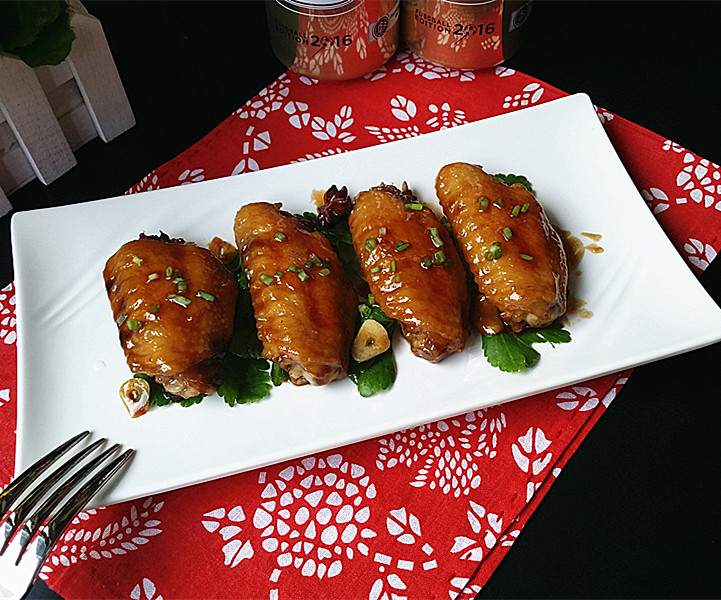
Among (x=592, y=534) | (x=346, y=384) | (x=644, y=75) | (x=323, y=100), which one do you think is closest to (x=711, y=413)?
(x=592, y=534)

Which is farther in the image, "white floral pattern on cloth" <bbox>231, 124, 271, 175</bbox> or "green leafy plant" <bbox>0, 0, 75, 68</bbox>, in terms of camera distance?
"white floral pattern on cloth" <bbox>231, 124, 271, 175</bbox>

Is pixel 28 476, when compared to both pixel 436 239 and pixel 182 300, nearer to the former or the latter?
pixel 182 300

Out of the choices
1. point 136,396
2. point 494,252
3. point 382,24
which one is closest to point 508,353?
point 494,252

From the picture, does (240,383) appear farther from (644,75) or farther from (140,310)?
(644,75)

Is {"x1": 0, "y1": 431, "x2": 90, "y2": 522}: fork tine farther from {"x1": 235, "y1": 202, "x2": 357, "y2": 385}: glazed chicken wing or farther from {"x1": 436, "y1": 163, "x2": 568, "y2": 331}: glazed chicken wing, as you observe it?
{"x1": 436, "y1": 163, "x2": 568, "y2": 331}: glazed chicken wing

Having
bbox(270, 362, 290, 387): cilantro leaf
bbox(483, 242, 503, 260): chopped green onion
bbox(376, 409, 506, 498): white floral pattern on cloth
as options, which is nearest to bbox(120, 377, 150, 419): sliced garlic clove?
bbox(270, 362, 290, 387): cilantro leaf

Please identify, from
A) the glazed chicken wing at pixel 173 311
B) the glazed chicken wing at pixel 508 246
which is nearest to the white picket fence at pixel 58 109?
the glazed chicken wing at pixel 173 311

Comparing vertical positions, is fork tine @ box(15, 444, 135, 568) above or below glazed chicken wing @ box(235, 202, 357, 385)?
below
